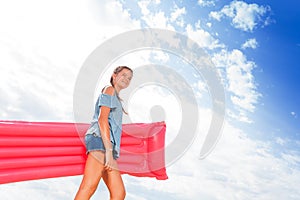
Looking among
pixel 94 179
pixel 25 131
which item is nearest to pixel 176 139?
pixel 94 179

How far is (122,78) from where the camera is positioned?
2229mm

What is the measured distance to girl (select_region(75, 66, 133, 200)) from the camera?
2066mm

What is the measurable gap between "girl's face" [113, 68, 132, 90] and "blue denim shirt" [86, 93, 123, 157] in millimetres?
92

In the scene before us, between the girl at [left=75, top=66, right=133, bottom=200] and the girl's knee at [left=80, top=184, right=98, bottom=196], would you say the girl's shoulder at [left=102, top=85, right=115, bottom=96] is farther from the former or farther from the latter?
the girl's knee at [left=80, top=184, right=98, bottom=196]

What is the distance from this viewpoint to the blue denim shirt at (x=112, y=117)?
212 cm

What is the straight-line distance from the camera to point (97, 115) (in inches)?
85.5

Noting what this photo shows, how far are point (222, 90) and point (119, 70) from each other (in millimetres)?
1041

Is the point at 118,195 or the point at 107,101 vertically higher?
the point at 107,101

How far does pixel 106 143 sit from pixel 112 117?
7.4 inches

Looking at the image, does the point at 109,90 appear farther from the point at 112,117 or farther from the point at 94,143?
the point at 94,143

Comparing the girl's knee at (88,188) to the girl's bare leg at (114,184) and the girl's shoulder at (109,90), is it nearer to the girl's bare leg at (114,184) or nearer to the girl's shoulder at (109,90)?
the girl's bare leg at (114,184)

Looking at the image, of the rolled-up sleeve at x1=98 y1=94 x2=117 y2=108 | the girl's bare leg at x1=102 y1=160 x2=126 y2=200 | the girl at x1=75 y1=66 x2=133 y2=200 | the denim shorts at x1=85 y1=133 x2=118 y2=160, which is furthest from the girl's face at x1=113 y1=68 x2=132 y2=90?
the girl's bare leg at x1=102 y1=160 x2=126 y2=200

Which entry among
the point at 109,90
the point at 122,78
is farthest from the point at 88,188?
the point at 122,78

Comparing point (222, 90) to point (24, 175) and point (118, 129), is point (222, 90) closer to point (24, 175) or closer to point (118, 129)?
point (118, 129)
